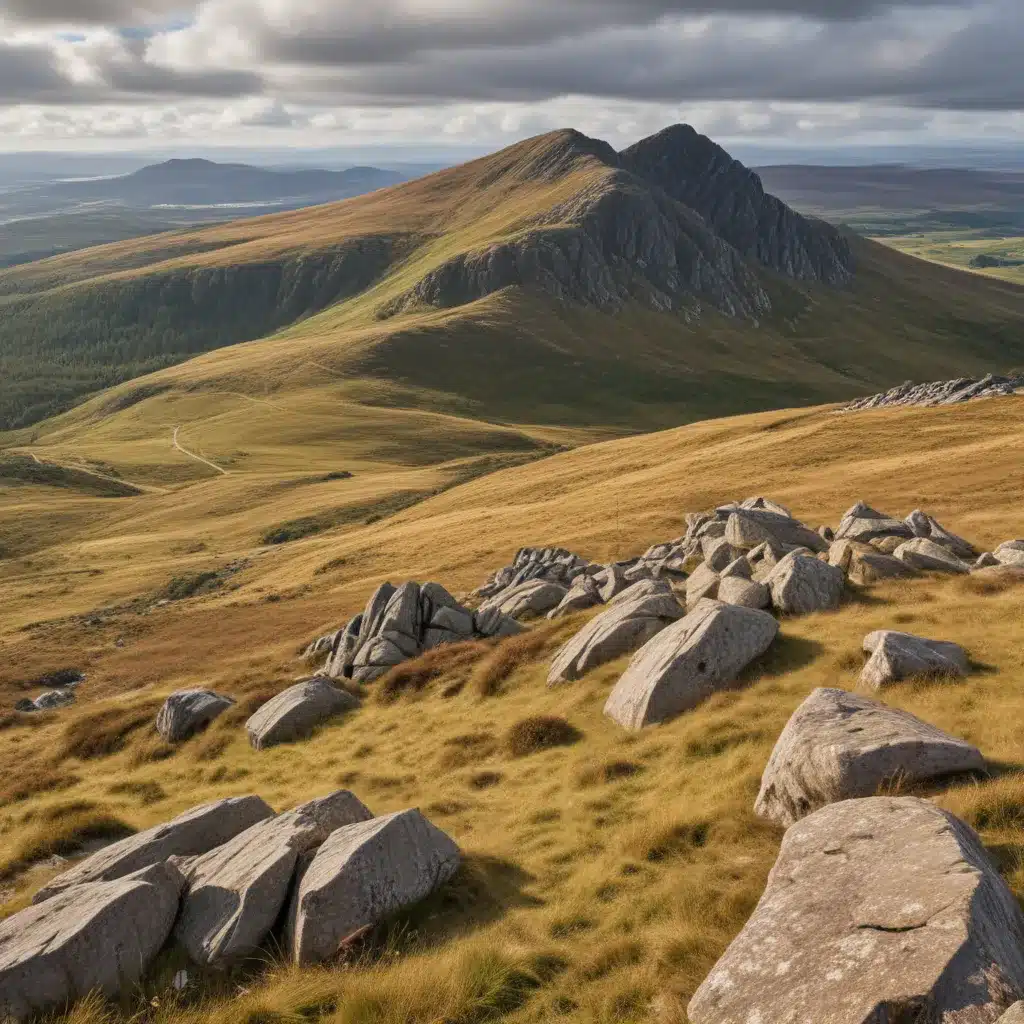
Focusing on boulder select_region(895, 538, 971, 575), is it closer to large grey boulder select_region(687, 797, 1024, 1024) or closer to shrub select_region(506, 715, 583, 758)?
shrub select_region(506, 715, 583, 758)

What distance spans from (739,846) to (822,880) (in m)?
3.36

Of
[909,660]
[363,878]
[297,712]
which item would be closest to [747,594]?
[909,660]

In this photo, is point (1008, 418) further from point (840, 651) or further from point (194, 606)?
point (194, 606)

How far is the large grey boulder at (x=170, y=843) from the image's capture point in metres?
17.5

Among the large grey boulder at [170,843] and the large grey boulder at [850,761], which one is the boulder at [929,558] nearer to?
the large grey boulder at [850,761]

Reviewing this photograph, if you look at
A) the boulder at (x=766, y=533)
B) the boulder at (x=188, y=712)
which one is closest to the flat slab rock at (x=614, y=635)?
the boulder at (x=766, y=533)

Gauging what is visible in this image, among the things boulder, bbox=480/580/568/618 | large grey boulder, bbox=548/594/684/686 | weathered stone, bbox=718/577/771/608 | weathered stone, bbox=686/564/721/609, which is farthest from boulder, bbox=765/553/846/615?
boulder, bbox=480/580/568/618

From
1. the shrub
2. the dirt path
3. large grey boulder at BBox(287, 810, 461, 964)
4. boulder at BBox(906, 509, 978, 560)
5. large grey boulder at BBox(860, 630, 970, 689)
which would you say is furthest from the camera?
the dirt path

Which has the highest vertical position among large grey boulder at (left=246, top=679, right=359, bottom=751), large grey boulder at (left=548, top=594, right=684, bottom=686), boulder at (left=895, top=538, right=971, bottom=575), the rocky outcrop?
boulder at (left=895, top=538, right=971, bottom=575)

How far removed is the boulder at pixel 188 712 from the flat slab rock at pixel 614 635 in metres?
15.4

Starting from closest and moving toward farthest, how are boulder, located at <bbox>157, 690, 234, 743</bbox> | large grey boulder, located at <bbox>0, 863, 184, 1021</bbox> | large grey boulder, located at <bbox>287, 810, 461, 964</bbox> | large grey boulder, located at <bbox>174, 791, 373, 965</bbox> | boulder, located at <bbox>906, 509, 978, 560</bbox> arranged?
1. large grey boulder, located at <bbox>0, 863, 184, 1021</bbox>
2. large grey boulder, located at <bbox>287, 810, 461, 964</bbox>
3. large grey boulder, located at <bbox>174, 791, 373, 965</bbox>
4. boulder, located at <bbox>906, 509, 978, 560</bbox>
5. boulder, located at <bbox>157, 690, 234, 743</bbox>

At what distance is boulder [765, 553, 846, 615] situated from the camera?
26386 millimetres

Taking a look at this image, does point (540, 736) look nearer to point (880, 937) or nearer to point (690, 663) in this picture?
point (690, 663)

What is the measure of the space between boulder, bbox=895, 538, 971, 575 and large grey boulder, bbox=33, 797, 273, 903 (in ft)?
76.5
